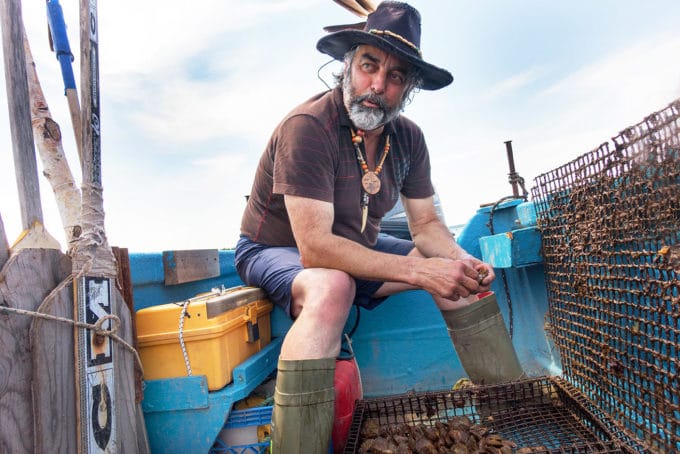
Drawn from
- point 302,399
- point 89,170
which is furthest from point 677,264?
point 89,170

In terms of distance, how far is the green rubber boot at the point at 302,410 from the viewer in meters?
1.39

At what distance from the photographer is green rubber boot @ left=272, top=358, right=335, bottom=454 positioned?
4.56 ft

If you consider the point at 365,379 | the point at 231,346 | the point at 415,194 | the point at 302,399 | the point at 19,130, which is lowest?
the point at 365,379

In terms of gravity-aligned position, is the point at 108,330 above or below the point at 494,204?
below

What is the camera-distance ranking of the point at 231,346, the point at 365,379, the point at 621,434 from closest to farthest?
1. the point at 621,434
2. the point at 231,346
3. the point at 365,379

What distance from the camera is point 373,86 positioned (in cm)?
211

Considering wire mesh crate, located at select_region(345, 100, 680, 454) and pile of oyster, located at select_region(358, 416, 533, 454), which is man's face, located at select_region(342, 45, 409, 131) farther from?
pile of oyster, located at select_region(358, 416, 533, 454)

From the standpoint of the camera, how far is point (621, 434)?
153 cm

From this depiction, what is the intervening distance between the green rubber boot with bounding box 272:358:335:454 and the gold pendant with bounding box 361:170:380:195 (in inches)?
40.1

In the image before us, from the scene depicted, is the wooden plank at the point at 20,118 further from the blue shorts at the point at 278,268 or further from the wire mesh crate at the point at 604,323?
the wire mesh crate at the point at 604,323

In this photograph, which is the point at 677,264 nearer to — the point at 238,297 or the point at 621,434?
the point at 621,434

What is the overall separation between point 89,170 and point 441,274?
4.56 ft

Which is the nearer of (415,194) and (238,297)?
(238,297)

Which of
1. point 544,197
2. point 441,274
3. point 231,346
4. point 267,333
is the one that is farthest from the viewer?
point 267,333
